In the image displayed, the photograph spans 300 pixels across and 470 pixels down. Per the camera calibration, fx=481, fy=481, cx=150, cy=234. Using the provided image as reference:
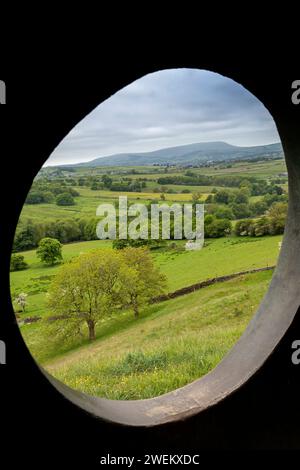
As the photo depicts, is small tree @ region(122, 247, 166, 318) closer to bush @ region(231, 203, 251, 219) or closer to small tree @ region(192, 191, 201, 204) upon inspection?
bush @ region(231, 203, 251, 219)

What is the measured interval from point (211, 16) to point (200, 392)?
2.44 m

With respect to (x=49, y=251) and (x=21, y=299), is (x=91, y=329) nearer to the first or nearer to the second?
(x=21, y=299)

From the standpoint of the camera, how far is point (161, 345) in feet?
37.4

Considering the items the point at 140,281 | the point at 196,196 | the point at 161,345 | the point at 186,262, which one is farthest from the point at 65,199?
the point at 161,345

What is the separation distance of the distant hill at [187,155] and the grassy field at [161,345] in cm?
3299

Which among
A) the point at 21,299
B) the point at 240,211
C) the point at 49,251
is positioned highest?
the point at 240,211

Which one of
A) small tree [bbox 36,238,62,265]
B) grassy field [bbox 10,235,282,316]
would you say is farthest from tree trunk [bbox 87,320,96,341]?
small tree [bbox 36,238,62,265]

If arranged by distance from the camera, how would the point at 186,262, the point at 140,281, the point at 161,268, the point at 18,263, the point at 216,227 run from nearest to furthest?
the point at 140,281
the point at 18,263
the point at 161,268
the point at 186,262
the point at 216,227

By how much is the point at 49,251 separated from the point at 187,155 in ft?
114

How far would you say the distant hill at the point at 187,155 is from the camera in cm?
6312

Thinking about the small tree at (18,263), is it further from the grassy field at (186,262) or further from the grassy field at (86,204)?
the grassy field at (86,204)

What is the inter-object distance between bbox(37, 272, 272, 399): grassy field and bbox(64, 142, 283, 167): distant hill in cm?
3299

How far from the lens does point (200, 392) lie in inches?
133

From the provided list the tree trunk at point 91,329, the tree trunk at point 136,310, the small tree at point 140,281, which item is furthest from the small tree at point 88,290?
the tree trunk at point 136,310
